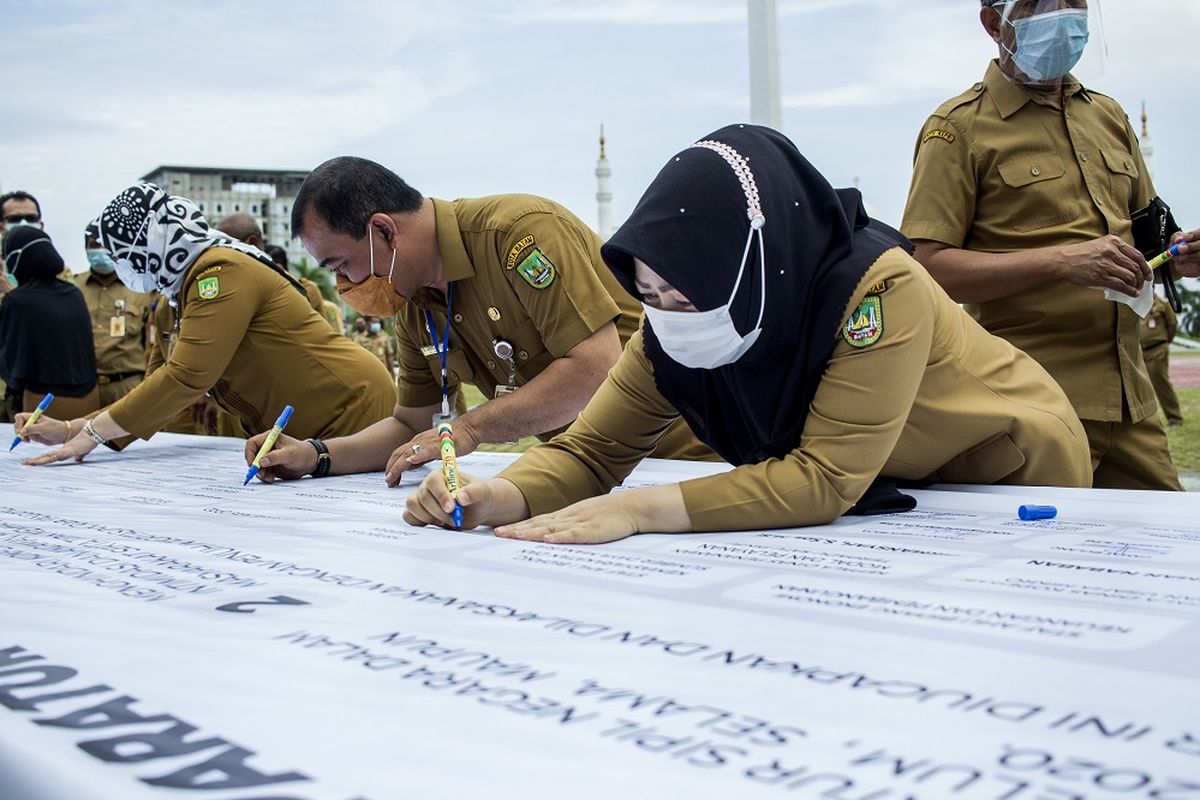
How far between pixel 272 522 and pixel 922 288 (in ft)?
3.49

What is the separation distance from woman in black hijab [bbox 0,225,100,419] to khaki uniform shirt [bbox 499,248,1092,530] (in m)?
3.87

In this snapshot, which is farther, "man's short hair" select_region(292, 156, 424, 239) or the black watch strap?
the black watch strap

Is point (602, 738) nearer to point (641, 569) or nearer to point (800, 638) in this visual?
point (800, 638)

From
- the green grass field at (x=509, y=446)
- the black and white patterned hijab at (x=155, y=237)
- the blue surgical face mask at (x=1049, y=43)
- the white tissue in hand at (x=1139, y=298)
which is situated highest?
the blue surgical face mask at (x=1049, y=43)

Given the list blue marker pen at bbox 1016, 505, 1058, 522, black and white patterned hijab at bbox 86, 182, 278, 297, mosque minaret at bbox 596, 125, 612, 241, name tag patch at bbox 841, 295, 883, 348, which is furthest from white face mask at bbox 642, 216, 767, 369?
mosque minaret at bbox 596, 125, 612, 241

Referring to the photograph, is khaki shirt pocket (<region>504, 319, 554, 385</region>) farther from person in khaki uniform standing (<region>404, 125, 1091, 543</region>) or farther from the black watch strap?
person in khaki uniform standing (<region>404, 125, 1091, 543</region>)

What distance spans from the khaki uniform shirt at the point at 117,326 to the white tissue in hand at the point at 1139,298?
4.84 meters

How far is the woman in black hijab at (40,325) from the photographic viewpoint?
490 centimetres

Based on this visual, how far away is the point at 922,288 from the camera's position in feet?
5.24

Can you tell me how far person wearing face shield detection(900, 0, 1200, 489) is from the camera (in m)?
2.36

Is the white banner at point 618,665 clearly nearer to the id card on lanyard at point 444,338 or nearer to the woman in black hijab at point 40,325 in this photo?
the id card on lanyard at point 444,338

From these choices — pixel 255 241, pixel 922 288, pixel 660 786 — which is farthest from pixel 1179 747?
pixel 255 241

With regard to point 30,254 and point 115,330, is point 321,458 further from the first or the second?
point 115,330

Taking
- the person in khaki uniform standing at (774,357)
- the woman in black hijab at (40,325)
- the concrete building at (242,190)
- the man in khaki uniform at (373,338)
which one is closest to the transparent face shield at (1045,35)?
the person in khaki uniform standing at (774,357)
